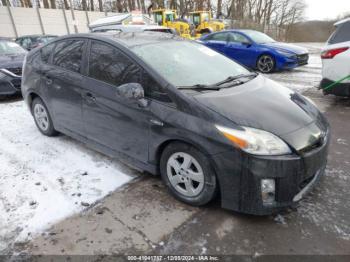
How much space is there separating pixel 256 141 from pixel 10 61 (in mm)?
6547

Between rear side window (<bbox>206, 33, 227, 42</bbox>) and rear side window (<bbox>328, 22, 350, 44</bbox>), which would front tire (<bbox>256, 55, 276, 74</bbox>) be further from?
rear side window (<bbox>328, 22, 350, 44</bbox>)

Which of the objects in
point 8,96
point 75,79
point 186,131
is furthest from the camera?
point 8,96

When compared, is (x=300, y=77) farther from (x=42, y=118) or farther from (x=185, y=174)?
(x=42, y=118)

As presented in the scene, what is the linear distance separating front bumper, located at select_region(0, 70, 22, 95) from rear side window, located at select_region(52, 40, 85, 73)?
10.2ft

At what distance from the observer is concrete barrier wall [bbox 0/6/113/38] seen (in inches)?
906

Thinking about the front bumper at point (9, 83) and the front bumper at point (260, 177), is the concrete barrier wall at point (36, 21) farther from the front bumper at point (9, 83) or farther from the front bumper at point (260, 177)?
the front bumper at point (260, 177)

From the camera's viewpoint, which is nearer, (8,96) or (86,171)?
(86,171)

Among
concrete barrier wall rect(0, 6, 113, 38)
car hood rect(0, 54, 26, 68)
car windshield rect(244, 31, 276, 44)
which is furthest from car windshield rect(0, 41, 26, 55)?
concrete barrier wall rect(0, 6, 113, 38)

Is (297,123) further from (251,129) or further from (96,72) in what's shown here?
(96,72)

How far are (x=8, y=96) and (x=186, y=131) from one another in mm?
6117

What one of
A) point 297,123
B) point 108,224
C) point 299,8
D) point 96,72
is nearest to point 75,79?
point 96,72

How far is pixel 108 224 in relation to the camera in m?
2.45

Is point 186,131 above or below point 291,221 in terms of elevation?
above

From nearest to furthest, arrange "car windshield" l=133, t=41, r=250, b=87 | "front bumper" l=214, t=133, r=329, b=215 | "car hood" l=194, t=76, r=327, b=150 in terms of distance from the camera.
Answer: "front bumper" l=214, t=133, r=329, b=215
"car hood" l=194, t=76, r=327, b=150
"car windshield" l=133, t=41, r=250, b=87
